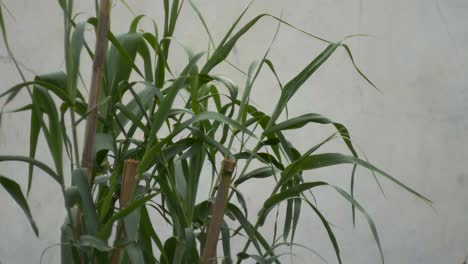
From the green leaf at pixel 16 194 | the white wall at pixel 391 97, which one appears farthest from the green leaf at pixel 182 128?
the white wall at pixel 391 97

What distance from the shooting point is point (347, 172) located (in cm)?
236

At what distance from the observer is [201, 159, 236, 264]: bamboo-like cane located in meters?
1.03

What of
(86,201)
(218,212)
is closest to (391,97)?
(218,212)

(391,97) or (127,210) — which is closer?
(127,210)

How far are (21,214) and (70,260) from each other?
1447mm

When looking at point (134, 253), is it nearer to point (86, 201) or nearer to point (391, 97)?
point (86, 201)

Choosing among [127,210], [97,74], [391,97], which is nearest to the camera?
[127,210]

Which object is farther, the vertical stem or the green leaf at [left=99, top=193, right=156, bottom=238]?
the vertical stem

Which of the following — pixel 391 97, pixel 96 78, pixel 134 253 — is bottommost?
pixel 134 253

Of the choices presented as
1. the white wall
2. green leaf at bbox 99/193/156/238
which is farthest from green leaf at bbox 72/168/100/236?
the white wall

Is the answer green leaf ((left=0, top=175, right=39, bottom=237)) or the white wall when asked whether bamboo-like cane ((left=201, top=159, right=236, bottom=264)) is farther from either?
the white wall

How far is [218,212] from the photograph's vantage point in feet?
3.43

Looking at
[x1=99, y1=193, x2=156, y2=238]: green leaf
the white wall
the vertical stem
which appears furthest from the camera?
the white wall

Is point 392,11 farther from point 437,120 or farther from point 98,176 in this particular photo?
point 98,176
